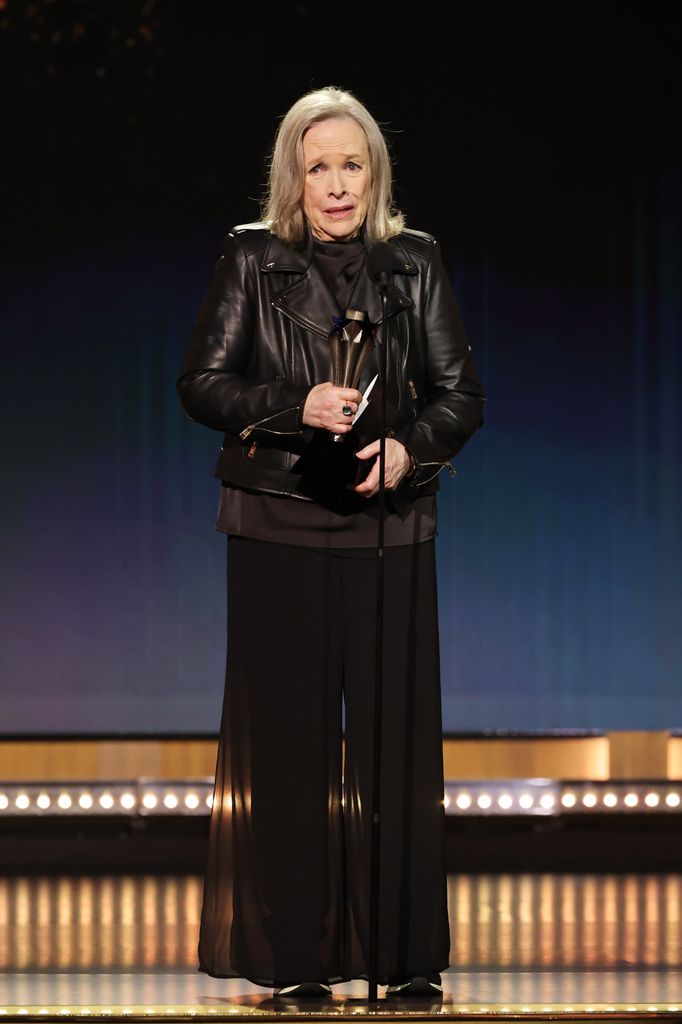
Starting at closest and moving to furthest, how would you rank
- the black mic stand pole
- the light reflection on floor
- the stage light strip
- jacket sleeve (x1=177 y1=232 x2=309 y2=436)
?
the black mic stand pole
jacket sleeve (x1=177 y1=232 x2=309 y2=436)
the light reflection on floor
the stage light strip

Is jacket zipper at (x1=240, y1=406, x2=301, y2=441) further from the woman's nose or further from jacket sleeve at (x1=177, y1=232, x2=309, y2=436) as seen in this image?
the woman's nose

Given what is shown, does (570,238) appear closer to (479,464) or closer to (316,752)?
(479,464)

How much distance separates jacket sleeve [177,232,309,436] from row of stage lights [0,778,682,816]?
2493mm

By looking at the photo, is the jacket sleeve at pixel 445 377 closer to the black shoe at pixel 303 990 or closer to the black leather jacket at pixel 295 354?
the black leather jacket at pixel 295 354

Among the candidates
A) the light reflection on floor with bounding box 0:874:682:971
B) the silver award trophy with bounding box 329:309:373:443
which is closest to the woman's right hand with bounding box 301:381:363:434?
the silver award trophy with bounding box 329:309:373:443

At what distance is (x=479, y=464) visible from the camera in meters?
5.58

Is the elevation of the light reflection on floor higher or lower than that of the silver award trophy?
lower

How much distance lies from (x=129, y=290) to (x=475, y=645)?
1706mm

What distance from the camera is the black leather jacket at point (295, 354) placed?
243cm

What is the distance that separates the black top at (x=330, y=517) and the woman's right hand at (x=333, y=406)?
0.57 feet

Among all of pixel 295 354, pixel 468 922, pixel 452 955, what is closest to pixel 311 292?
pixel 295 354

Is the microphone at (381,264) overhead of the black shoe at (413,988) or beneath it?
overhead

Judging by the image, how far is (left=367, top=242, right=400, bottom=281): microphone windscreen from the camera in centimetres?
231

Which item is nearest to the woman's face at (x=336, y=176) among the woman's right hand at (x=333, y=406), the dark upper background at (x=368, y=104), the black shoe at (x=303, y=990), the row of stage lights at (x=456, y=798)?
the woman's right hand at (x=333, y=406)
